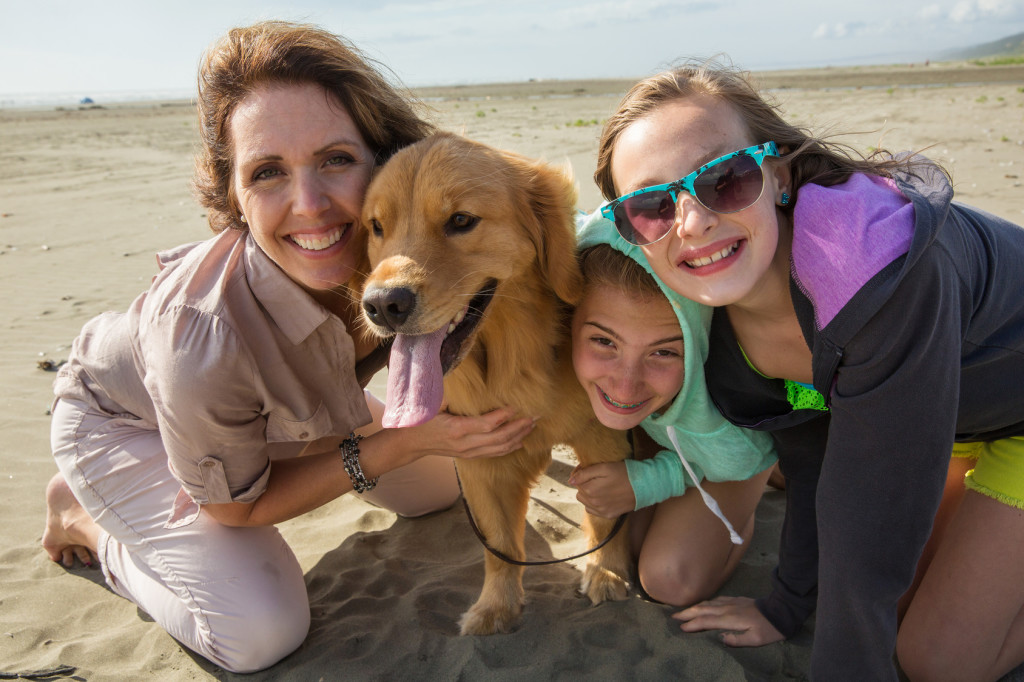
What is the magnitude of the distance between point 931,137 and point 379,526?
34.9ft

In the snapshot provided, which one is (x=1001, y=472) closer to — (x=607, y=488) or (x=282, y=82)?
(x=607, y=488)

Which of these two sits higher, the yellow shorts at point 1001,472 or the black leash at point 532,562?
the yellow shorts at point 1001,472

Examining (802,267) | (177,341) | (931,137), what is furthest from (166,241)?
(931,137)

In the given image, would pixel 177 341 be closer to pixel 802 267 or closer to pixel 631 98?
pixel 631 98

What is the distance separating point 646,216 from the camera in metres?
2.15

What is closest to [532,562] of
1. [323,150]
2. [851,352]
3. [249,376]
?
[249,376]

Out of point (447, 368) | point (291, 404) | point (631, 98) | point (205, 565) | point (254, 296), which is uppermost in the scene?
point (631, 98)

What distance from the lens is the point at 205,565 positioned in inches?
111

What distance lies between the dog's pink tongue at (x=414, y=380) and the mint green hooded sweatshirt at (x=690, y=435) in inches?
31.3

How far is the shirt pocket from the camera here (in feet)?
8.93

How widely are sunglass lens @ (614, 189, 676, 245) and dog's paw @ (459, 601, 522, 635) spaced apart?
62.0 inches

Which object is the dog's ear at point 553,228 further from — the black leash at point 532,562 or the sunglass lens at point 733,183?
the black leash at point 532,562

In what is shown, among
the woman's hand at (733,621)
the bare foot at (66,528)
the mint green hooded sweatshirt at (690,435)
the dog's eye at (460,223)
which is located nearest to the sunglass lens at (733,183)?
the mint green hooded sweatshirt at (690,435)

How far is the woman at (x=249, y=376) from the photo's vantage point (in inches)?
95.9
